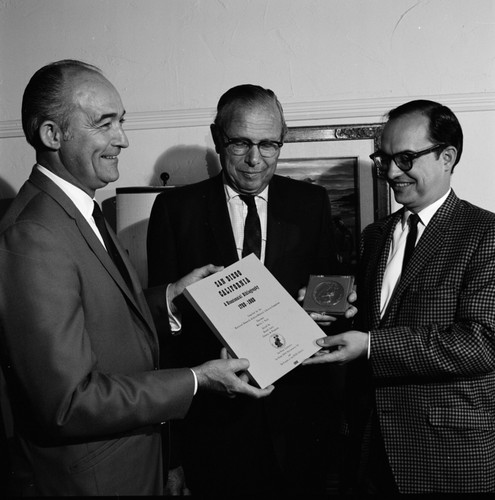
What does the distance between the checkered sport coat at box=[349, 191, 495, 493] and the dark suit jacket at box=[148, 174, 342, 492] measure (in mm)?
427

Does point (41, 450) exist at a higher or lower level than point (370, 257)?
lower

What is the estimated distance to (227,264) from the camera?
247 centimetres

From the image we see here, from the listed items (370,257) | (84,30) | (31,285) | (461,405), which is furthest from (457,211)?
(84,30)

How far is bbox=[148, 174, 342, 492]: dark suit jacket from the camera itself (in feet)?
7.89

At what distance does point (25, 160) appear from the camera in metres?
3.84

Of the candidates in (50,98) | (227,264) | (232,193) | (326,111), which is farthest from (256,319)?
(326,111)

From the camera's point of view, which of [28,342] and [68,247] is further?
[68,247]

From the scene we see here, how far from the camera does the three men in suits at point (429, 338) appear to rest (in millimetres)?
2020

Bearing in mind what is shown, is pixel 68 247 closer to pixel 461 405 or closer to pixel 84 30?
pixel 461 405

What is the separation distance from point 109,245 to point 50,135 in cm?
39

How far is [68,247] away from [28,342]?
10.9 inches

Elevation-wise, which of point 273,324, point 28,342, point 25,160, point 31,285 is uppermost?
point 25,160

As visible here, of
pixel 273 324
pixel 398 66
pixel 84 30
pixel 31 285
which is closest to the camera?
pixel 31 285

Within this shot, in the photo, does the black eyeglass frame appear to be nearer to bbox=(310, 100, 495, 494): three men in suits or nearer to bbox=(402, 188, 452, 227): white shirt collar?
bbox=(310, 100, 495, 494): three men in suits
